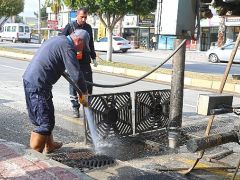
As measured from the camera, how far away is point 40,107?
5051 millimetres

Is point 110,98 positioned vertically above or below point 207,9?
below

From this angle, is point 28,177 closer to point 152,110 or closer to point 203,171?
point 203,171

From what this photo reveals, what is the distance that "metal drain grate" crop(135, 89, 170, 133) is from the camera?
6.66 m

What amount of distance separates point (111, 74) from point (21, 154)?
12.5 m

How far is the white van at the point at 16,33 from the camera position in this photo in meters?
52.6

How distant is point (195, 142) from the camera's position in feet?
12.5

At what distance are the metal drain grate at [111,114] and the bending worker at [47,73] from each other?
989mm

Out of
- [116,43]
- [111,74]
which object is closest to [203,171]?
[111,74]

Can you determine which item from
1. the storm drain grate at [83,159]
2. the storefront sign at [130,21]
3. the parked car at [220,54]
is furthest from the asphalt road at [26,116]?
the storefront sign at [130,21]

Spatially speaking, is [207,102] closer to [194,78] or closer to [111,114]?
[111,114]

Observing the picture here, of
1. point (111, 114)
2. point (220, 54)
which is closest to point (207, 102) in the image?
point (111, 114)

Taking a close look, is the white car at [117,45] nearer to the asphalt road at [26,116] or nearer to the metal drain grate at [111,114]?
the asphalt road at [26,116]

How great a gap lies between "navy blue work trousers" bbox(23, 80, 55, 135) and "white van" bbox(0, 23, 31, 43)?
49.0 m

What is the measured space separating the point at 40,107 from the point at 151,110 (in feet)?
7.60
